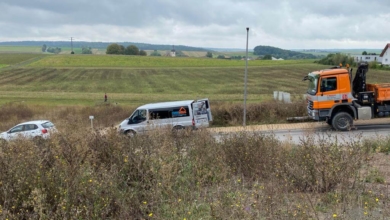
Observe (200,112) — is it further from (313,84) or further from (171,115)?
(313,84)

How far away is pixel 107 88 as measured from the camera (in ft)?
162

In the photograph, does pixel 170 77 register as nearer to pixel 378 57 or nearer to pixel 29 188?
pixel 29 188

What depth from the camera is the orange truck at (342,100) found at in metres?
17.0

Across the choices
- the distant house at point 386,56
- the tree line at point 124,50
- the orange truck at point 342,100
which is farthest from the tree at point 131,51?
the orange truck at point 342,100

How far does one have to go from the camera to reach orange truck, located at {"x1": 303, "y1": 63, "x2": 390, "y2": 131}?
55.9 ft

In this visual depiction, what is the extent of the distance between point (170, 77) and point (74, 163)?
55563 mm

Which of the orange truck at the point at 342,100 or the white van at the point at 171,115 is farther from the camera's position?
the white van at the point at 171,115

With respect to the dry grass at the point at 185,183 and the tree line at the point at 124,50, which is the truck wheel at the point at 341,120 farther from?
the tree line at the point at 124,50

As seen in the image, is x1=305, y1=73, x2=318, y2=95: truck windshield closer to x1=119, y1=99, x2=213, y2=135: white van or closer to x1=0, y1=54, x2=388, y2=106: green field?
x1=119, y1=99, x2=213, y2=135: white van

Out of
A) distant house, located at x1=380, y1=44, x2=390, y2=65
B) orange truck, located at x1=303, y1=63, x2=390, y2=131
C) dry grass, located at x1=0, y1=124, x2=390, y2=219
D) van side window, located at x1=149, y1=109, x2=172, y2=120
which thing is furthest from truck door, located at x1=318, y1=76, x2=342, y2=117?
distant house, located at x1=380, y1=44, x2=390, y2=65

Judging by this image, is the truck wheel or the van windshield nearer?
the truck wheel

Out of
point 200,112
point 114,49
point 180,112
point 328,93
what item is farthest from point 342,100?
point 114,49

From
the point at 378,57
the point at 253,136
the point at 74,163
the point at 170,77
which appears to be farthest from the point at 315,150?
the point at 378,57

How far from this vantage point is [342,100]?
1717cm
